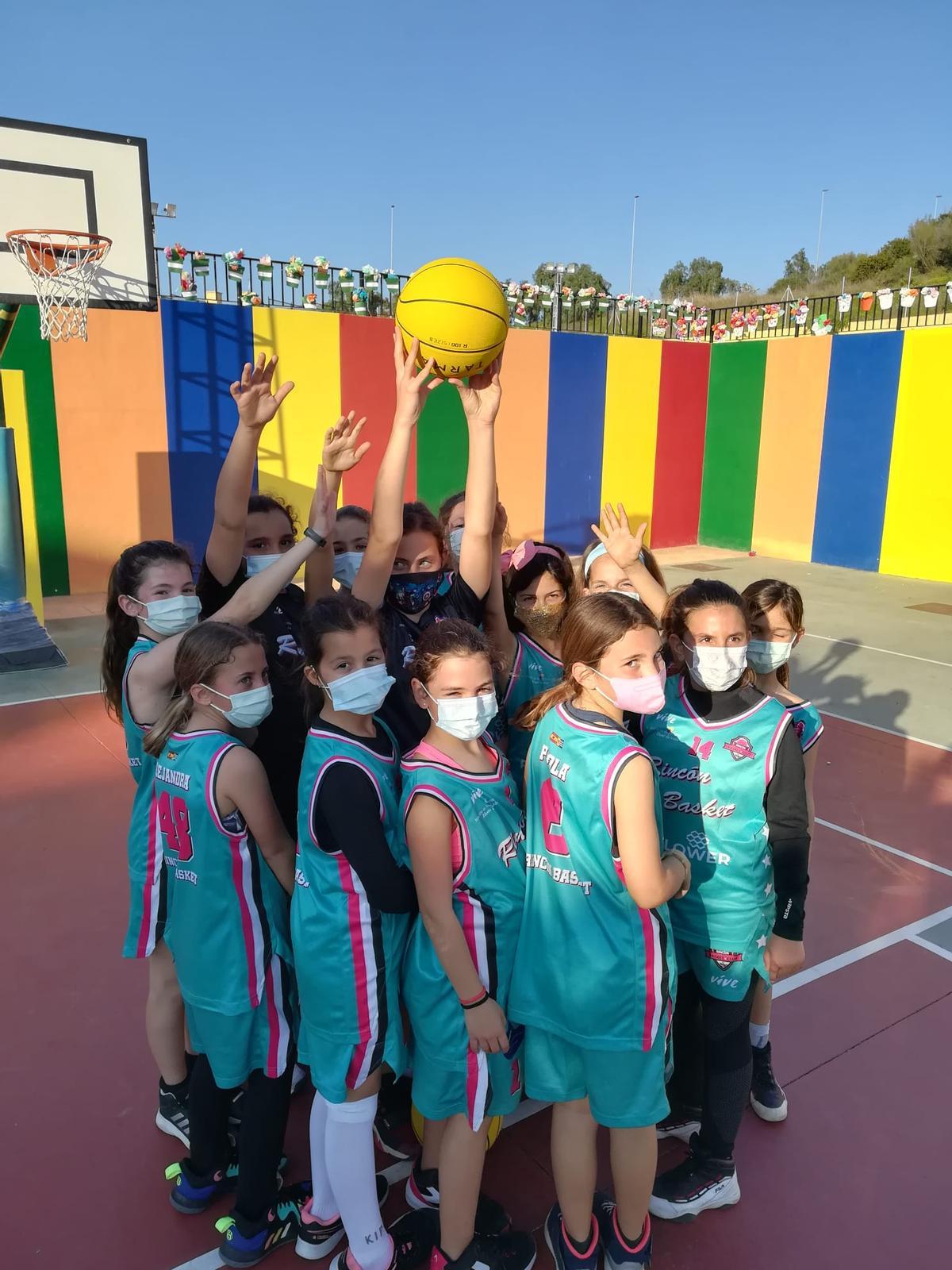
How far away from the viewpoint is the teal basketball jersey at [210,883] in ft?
6.85

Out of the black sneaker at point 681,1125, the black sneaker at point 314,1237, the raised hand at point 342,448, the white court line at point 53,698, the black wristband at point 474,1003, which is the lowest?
the white court line at point 53,698

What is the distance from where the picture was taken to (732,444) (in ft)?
50.8

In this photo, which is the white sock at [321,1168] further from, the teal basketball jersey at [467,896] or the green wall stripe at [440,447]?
the green wall stripe at [440,447]

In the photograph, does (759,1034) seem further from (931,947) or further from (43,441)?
(43,441)

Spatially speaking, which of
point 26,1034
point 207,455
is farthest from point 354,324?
point 26,1034

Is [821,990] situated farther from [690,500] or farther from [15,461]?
[690,500]

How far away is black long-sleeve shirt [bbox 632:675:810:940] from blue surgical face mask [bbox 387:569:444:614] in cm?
85

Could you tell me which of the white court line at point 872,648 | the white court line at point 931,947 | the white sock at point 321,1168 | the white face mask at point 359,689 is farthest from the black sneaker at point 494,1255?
the white court line at point 872,648

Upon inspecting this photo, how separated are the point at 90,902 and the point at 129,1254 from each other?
198 centimetres

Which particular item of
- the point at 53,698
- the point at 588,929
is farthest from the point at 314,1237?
the point at 53,698

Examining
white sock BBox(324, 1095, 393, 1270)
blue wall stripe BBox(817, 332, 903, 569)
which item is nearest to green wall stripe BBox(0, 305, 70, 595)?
white sock BBox(324, 1095, 393, 1270)

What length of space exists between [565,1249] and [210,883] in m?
1.21

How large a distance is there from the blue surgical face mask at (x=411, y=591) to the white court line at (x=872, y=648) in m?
6.63

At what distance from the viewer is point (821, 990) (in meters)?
3.40
